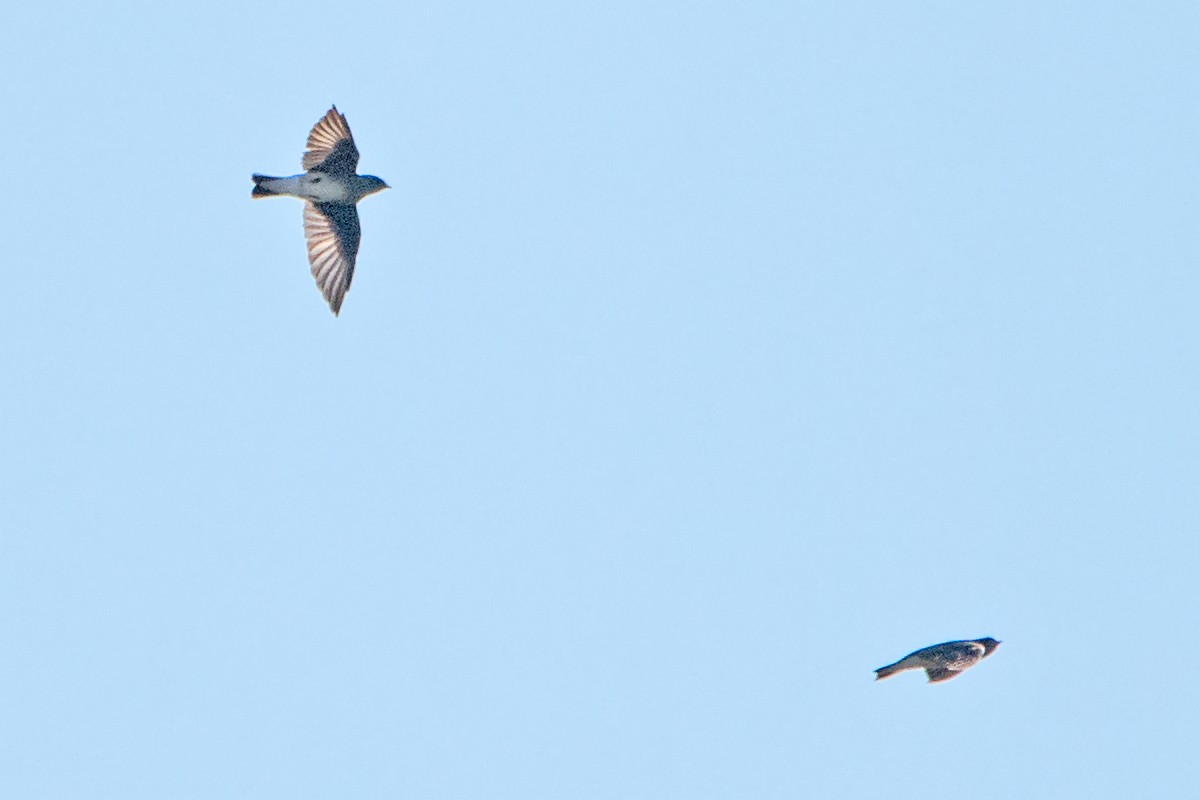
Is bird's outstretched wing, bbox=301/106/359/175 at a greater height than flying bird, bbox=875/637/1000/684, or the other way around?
bird's outstretched wing, bbox=301/106/359/175

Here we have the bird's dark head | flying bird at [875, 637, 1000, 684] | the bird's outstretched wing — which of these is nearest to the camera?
flying bird at [875, 637, 1000, 684]

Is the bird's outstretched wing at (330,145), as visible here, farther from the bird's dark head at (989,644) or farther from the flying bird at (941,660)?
the bird's dark head at (989,644)

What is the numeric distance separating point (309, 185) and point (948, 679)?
346 inches

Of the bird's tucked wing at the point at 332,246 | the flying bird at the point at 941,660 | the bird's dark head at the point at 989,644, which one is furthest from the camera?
the bird's tucked wing at the point at 332,246

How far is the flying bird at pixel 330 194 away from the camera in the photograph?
66.6 ft

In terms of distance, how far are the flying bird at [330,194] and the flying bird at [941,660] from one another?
772cm

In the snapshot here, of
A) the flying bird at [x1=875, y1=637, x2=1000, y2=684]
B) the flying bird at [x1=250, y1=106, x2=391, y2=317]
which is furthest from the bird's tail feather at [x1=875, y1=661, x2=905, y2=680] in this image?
the flying bird at [x1=250, y1=106, x2=391, y2=317]

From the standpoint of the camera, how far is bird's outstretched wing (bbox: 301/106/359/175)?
20.2 meters

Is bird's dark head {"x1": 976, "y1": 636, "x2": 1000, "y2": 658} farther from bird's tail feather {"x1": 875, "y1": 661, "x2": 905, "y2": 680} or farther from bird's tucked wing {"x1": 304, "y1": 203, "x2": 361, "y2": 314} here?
bird's tucked wing {"x1": 304, "y1": 203, "x2": 361, "y2": 314}

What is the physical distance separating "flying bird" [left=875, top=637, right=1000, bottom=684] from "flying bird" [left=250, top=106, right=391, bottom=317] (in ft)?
25.3

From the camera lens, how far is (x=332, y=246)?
21266mm

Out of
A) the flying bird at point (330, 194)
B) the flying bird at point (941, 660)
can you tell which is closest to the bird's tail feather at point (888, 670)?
the flying bird at point (941, 660)

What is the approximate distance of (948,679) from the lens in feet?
58.3

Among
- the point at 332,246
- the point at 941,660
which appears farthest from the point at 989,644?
the point at 332,246
